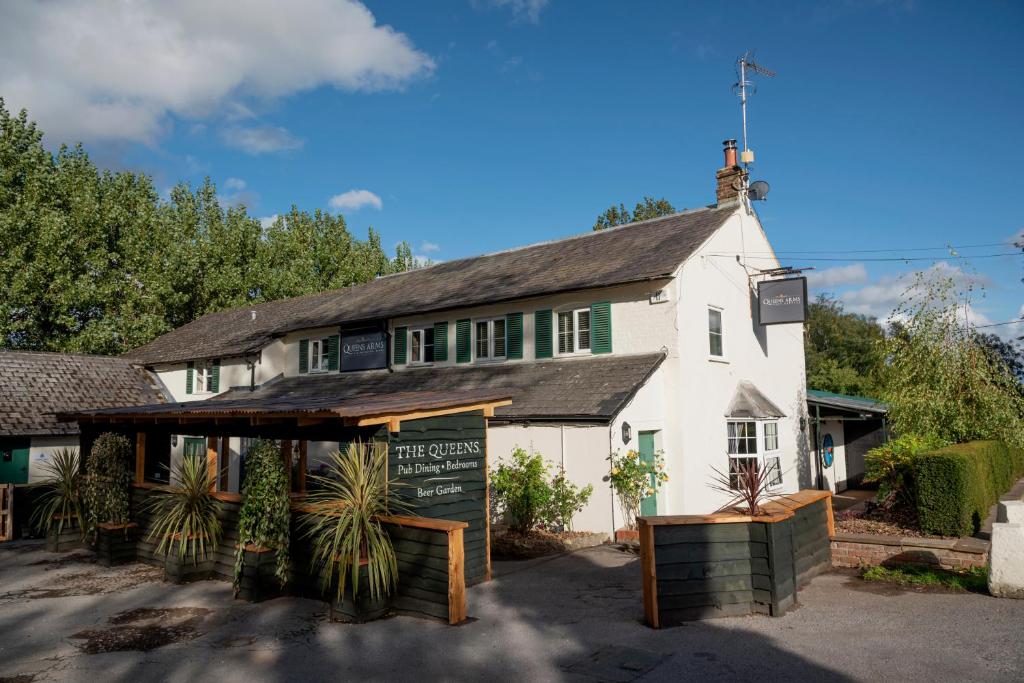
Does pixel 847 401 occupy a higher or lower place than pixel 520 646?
higher

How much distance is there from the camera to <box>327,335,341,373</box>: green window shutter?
22266 millimetres

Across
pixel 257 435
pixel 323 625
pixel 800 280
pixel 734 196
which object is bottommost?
pixel 323 625

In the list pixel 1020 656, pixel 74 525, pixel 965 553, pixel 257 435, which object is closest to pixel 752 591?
pixel 1020 656

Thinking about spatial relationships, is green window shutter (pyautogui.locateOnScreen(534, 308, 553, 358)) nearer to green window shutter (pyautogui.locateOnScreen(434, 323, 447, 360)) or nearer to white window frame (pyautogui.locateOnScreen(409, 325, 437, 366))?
green window shutter (pyautogui.locateOnScreen(434, 323, 447, 360))

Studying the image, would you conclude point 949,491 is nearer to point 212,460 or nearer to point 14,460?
point 212,460

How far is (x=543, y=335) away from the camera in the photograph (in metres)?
17.0

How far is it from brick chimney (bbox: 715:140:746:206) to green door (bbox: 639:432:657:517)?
7319 mm

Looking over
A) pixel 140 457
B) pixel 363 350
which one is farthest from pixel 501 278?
pixel 140 457

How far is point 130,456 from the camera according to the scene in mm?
12289

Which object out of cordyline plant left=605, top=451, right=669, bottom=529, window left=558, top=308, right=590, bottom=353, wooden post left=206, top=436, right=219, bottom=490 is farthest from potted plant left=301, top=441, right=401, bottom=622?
window left=558, top=308, right=590, bottom=353

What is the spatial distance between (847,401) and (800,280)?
21.2ft

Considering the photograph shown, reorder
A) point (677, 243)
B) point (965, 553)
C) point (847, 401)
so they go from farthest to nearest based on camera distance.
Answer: point (847, 401) < point (677, 243) < point (965, 553)

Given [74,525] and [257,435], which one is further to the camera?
[74,525]

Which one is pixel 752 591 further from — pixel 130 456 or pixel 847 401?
pixel 847 401
